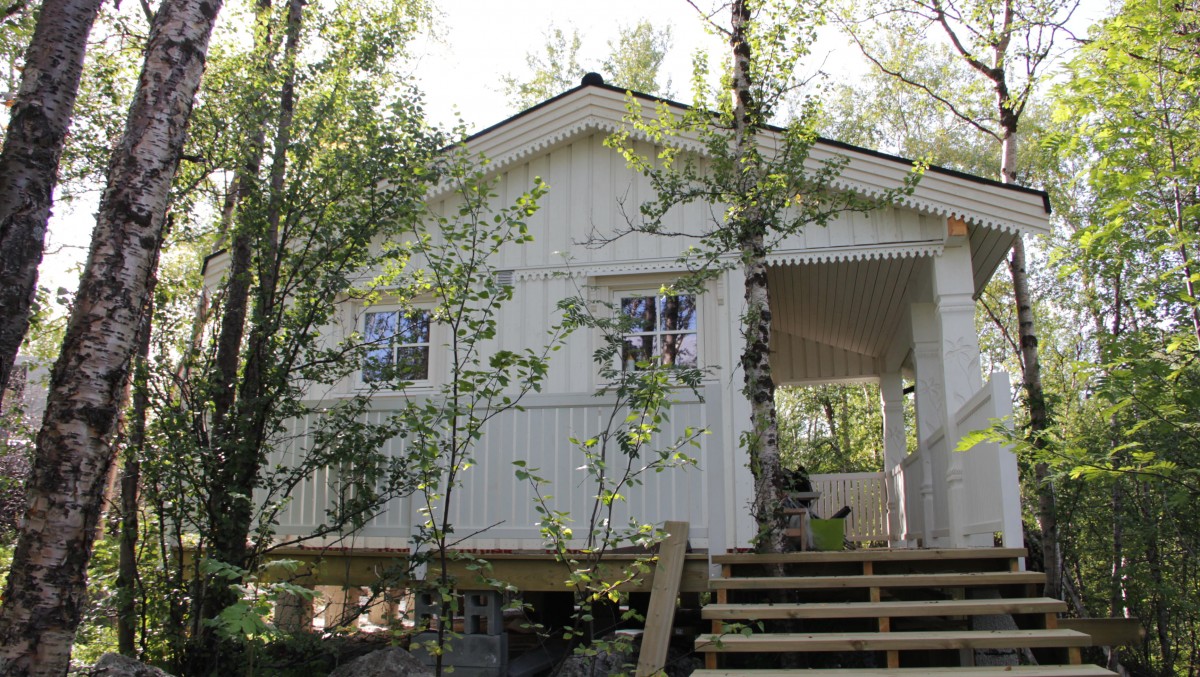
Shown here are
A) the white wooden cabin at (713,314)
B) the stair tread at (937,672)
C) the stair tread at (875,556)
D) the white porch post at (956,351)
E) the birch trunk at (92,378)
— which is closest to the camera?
the birch trunk at (92,378)

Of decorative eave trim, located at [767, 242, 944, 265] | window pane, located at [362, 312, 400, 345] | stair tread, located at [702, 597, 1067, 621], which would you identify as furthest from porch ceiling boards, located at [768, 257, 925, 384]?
window pane, located at [362, 312, 400, 345]

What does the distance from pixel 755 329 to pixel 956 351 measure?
2.12 m

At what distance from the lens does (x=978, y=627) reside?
5039mm

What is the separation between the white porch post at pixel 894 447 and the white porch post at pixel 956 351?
370 centimetres

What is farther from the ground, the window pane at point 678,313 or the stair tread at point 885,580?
the window pane at point 678,313

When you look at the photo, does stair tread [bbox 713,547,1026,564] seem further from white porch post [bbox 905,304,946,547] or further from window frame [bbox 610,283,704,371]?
white porch post [bbox 905,304,946,547]

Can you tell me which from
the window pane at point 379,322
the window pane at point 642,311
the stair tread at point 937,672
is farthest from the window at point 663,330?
the stair tread at point 937,672

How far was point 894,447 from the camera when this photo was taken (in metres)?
10.9

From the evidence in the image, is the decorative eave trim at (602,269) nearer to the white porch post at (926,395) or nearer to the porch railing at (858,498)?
the white porch post at (926,395)

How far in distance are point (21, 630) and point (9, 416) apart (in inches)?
146

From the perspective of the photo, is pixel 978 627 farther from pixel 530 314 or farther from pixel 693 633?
pixel 530 314

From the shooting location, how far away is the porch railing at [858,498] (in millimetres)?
11125

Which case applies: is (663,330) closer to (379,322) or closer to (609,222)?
(609,222)

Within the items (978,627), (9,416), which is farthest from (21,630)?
(978,627)
